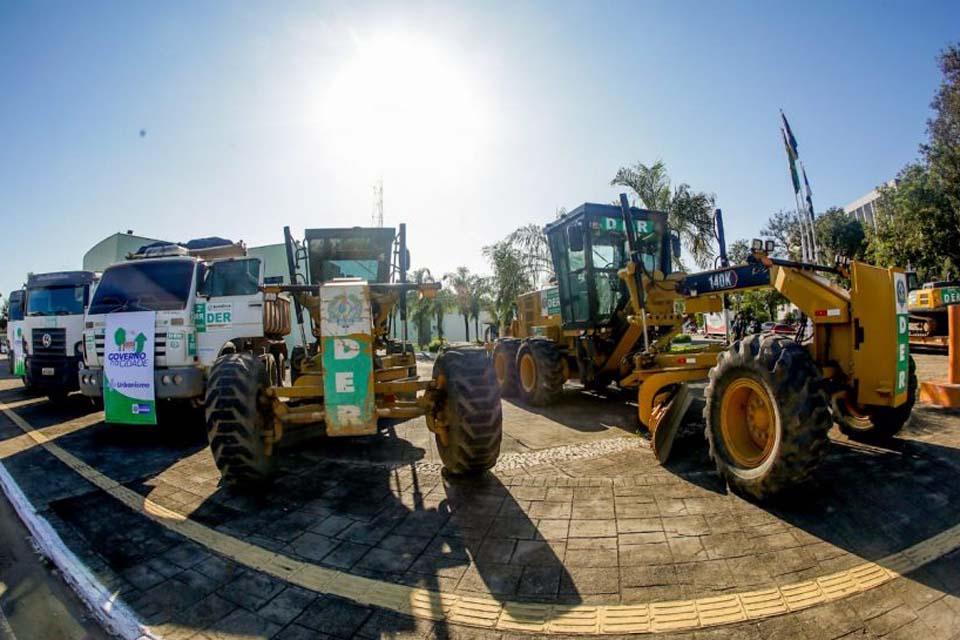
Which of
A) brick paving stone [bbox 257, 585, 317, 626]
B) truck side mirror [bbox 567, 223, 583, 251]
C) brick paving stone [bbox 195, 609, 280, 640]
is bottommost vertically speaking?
brick paving stone [bbox 195, 609, 280, 640]

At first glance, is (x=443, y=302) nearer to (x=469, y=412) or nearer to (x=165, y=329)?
(x=165, y=329)

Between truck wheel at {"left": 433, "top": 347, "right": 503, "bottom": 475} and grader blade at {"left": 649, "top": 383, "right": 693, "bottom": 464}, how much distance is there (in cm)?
174

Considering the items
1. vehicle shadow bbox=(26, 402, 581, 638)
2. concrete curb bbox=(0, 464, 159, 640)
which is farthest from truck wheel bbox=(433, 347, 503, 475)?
concrete curb bbox=(0, 464, 159, 640)

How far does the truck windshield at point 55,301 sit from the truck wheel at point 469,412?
984 cm

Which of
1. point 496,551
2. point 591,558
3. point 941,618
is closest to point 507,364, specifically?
point 496,551

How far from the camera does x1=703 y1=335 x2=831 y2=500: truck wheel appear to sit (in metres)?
3.42

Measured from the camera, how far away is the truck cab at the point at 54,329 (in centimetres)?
940

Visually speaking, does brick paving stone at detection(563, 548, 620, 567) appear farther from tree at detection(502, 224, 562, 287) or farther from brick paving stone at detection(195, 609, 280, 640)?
tree at detection(502, 224, 562, 287)

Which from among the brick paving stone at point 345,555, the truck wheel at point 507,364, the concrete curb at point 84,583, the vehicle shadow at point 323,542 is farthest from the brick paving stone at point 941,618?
the truck wheel at point 507,364

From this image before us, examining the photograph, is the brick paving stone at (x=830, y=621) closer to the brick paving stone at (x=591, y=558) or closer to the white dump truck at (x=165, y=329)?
the brick paving stone at (x=591, y=558)

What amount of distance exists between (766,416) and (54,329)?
12.4 meters

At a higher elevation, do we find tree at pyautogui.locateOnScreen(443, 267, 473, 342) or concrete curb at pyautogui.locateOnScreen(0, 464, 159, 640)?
tree at pyautogui.locateOnScreen(443, 267, 473, 342)

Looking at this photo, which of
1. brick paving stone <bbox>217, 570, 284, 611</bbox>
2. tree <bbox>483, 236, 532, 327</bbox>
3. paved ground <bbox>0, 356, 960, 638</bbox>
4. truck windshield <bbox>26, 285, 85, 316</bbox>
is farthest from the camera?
tree <bbox>483, 236, 532, 327</bbox>

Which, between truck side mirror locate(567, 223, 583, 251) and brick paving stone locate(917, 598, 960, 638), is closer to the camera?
brick paving stone locate(917, 598, 960, 638)
